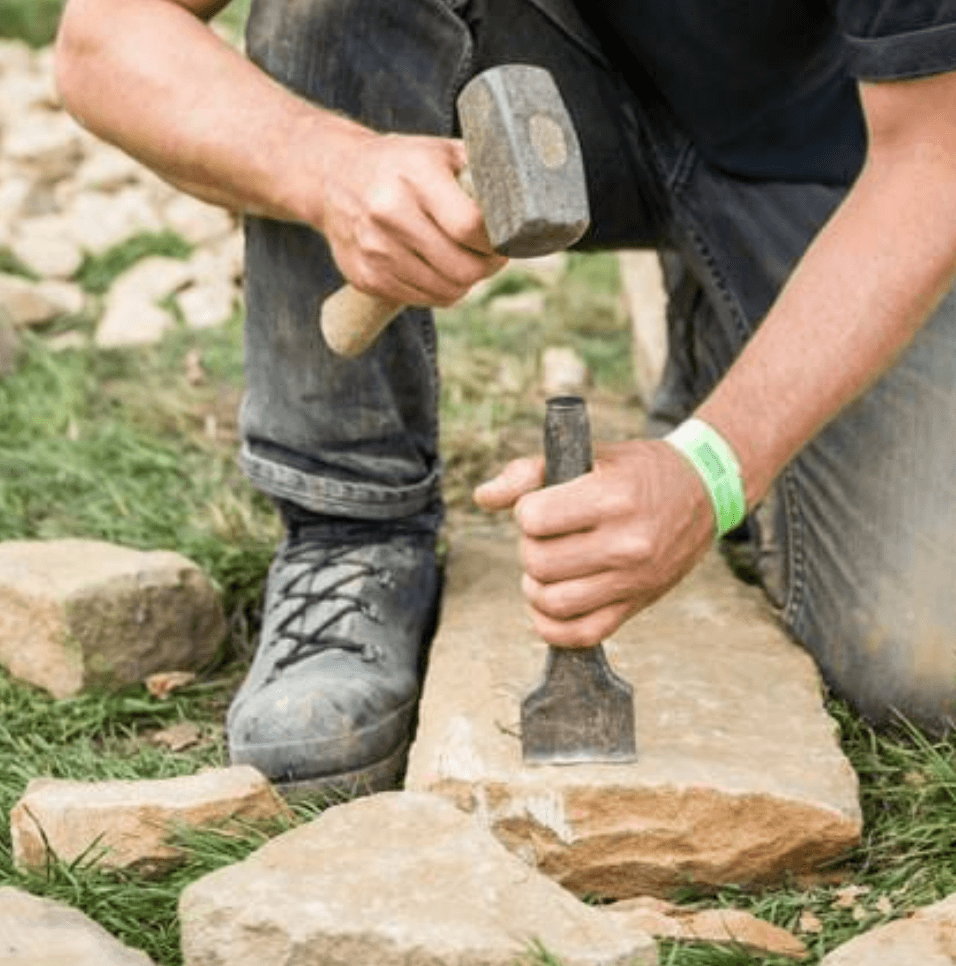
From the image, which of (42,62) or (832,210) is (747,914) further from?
(42,62)

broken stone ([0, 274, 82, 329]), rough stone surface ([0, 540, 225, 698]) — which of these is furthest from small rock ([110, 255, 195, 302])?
rough stone surface ([0, 540, 225, 698])

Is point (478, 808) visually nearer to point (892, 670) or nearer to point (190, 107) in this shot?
point (892, 670)

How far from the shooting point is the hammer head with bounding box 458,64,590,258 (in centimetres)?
220

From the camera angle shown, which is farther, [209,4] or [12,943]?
[209,4]

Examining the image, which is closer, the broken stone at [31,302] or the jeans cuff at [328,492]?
the jeans cuff at [328,492]

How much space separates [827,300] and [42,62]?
5323 mm

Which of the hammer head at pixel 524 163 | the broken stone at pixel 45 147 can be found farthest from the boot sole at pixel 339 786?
the broken stone at pixel 45 147

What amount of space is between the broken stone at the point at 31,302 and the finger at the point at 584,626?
265 cm

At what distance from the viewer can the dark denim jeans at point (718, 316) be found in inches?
116

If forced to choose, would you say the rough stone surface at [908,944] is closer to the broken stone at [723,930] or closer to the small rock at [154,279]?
the broken stone at [723,930]

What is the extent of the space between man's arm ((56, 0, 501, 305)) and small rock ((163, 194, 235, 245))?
268 cm

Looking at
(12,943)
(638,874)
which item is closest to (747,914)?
(638,874)

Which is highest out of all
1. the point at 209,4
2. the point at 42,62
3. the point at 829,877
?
the point at 209,4

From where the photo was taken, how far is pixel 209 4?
2854 mm
